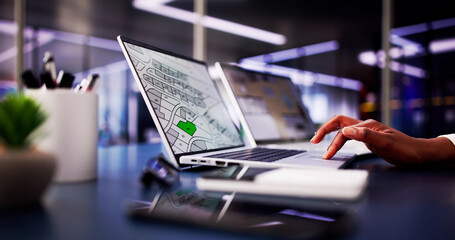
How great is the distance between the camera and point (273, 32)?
708cm

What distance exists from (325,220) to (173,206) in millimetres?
184

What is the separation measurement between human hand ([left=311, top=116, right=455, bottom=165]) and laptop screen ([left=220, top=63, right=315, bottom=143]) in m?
0.35

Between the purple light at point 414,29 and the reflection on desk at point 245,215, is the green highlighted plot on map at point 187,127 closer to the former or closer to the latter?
the reflection on desk at point 245,215

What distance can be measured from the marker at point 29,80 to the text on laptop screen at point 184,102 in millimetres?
234

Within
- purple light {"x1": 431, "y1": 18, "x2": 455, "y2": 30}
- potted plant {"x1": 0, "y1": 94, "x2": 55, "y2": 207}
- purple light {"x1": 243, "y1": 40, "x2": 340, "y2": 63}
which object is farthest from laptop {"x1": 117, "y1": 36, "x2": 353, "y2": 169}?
purple light {"x1": 243, "y1": 40, "x2": 340, "y2": 63}

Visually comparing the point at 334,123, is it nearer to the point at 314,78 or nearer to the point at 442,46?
the point at 442,46

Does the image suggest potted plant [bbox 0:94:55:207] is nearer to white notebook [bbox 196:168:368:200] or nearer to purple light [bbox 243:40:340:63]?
white notebook [bbox 196:168:368:200]

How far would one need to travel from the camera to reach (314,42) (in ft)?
24.9

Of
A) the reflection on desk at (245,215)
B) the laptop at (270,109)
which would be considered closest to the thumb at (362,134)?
the laptop at (270,109)

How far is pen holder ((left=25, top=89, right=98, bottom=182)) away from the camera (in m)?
0.54

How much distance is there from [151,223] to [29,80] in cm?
37

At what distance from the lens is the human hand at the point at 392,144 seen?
733 mm

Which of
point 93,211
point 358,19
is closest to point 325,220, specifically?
point 93,211

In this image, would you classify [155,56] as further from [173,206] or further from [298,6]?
[298,6]
